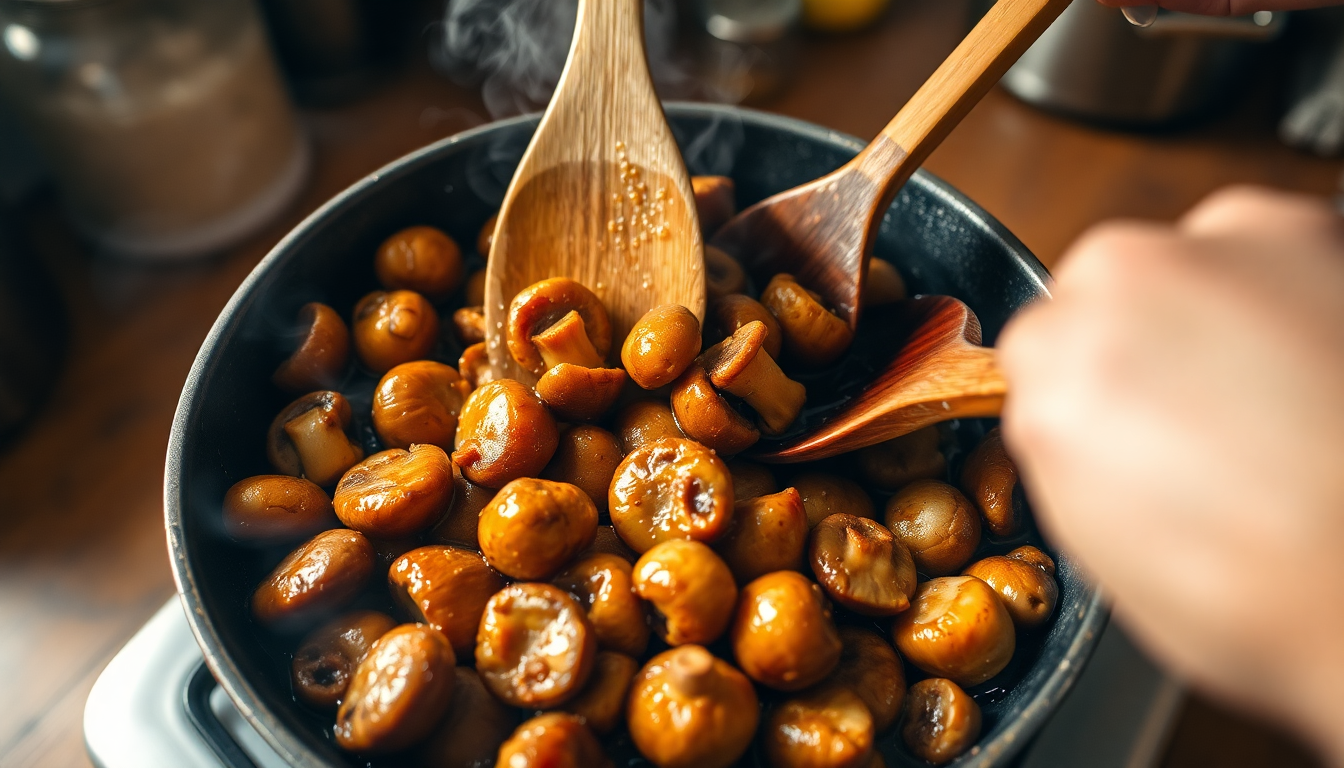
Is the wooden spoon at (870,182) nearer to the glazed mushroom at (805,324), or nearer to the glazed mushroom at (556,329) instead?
the glazed mushroom at (805,324)

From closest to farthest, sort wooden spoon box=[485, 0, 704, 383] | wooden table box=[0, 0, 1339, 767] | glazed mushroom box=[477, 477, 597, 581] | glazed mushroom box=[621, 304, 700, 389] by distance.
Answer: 1. glazed mushroom box=[477, 477, 597, 581]
2. glazed mushroom box=[621, 304, 700, 389]
3. wooden spoon box=[485, 0, 704, 383]
4. wooden table box=[0, 0, 1339, 767]

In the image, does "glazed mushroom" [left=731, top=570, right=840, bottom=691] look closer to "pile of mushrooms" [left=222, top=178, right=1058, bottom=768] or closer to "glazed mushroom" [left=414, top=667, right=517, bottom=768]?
"pile of mushrooms" [left=222, top=178, right=1058, bottom=768]

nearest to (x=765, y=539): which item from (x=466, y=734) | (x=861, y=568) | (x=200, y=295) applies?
(x=861, y=568)

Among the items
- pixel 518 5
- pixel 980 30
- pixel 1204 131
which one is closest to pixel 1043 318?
pixel 980 30

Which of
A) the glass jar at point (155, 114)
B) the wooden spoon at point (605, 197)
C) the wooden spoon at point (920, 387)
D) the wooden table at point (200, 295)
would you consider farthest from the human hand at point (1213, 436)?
the glass jar at point (155, 114)

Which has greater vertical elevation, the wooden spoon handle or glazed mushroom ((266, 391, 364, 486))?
the wooden spoon handle

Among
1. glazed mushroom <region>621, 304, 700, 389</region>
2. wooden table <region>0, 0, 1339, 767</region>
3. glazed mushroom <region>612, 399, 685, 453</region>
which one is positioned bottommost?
wooden table <region>0, 0, 1339, 767</region>

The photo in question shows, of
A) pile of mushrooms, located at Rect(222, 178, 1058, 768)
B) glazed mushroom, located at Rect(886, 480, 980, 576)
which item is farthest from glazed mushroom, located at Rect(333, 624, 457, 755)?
glazed mushroom, located at Rect(886, 480, 980, 576)
